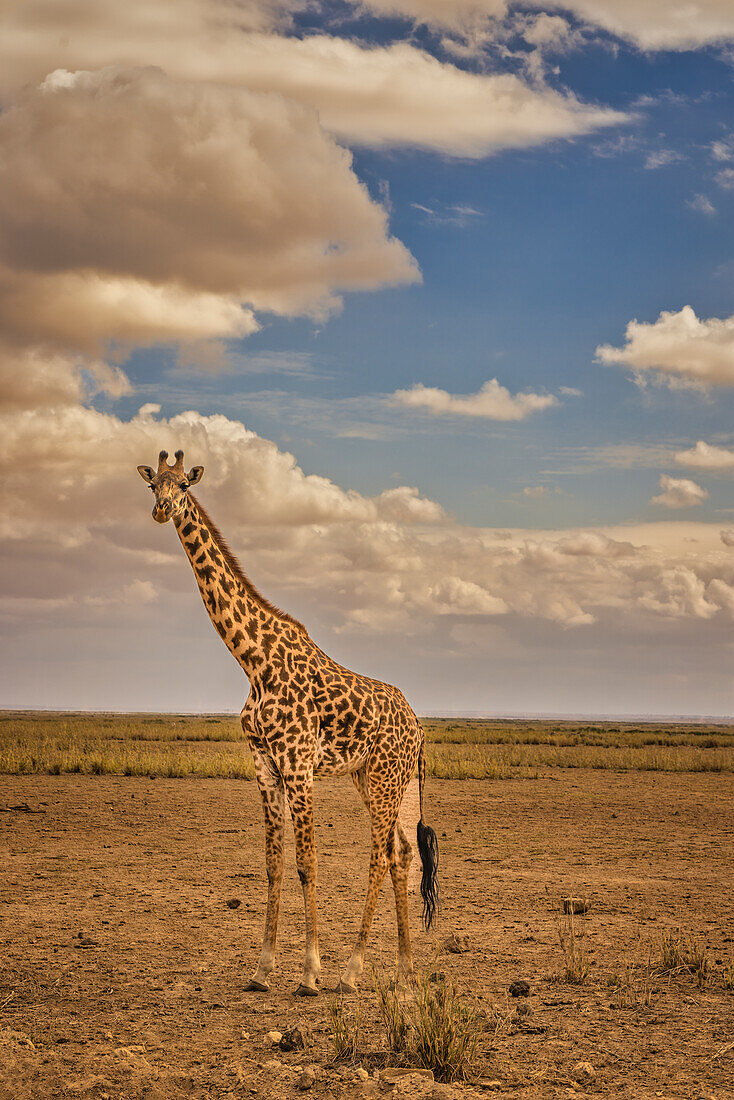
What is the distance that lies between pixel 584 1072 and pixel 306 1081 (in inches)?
69.4

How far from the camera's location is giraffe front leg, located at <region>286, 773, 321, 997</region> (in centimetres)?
779

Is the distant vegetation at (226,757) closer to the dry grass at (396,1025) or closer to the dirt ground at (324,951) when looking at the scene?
the dirt ground at (324,951)

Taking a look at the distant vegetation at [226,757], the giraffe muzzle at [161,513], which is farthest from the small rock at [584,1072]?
the distant vegetation at [226,757]

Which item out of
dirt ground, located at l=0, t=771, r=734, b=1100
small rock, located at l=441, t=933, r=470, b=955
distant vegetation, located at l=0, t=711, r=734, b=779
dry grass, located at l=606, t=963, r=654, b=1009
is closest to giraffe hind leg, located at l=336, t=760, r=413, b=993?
dirt ground, located at l=0, t=771, r=734, b=1100

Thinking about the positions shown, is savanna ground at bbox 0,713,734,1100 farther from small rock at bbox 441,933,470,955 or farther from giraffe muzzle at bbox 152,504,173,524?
giraffe muzzle at bbox 152,504,173,524

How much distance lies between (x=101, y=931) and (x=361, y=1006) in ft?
12.6

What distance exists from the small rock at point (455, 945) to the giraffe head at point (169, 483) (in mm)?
4972

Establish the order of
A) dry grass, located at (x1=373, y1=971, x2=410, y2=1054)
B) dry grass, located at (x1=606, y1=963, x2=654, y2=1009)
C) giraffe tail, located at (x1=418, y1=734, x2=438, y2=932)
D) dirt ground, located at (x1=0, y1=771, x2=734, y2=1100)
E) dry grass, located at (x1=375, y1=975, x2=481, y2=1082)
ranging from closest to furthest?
dry grass, located at (x1=375, y1=975, x2=481, y2=1082)
dirt ground, located at (x1=0, y1=771, x2=734, y2=1100)
dry grass, located at (x1=373, y1=971, x2=410, y2=1054)
dry grass, located at (x1=606, y1=963, x2=654, y2=1009)
giraffe tail, located at (x1=418, y1=734, x2=438, y2=932)

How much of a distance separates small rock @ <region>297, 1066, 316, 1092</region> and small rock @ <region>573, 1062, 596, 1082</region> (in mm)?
1655

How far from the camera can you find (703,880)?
13.4 m

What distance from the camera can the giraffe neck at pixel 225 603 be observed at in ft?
27.2

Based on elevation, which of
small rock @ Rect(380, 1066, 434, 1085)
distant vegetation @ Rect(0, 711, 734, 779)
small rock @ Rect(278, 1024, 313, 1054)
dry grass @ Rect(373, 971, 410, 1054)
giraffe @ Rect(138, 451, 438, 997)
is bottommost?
distant vegetation @ Rect(0, 711, 734, 779)

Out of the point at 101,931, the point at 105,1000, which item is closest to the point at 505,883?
the point at 101,931

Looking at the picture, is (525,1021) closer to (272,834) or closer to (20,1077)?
(272,834)
